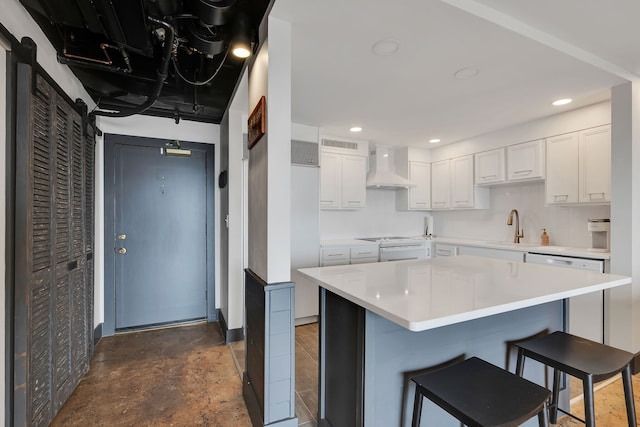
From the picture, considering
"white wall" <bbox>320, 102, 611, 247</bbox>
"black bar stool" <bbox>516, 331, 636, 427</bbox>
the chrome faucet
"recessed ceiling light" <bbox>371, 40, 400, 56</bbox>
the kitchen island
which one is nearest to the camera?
the kitchen island

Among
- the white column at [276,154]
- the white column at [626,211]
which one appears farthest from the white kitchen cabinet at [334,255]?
the white column at [626,211]

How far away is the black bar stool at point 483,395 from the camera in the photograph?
40.3 inches

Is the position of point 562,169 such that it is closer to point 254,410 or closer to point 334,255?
point 334,255

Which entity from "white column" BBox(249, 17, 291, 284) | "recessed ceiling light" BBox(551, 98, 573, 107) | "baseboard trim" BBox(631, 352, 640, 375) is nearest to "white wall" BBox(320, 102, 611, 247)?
"recessed ceiling light" BBox(551, 98, 573, 107)

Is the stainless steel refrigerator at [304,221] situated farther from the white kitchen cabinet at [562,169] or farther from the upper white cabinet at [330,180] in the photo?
the white kitchen cabinet at [562,169]

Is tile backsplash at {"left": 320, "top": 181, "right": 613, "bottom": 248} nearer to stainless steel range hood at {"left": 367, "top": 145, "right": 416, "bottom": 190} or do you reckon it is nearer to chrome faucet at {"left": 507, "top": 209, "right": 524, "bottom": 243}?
chrome faucet at {"left": 507, "top": 209, "right": 524, "bottom": 243}

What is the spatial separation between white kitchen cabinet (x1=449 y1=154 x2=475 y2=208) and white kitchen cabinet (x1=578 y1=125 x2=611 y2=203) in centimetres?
127

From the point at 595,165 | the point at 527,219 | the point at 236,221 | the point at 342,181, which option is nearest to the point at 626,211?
the point at 595,165

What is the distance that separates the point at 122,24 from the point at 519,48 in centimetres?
238

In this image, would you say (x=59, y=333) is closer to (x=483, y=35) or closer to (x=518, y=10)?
(x=483, y=35)

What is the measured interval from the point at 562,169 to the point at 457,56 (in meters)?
2.06

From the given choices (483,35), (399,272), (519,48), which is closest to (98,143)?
(399,272)

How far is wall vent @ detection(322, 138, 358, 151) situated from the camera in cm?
404

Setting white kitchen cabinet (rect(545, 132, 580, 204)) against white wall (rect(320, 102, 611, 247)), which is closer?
white kitchen cabinet (rect(545, 132, 580, 204))
